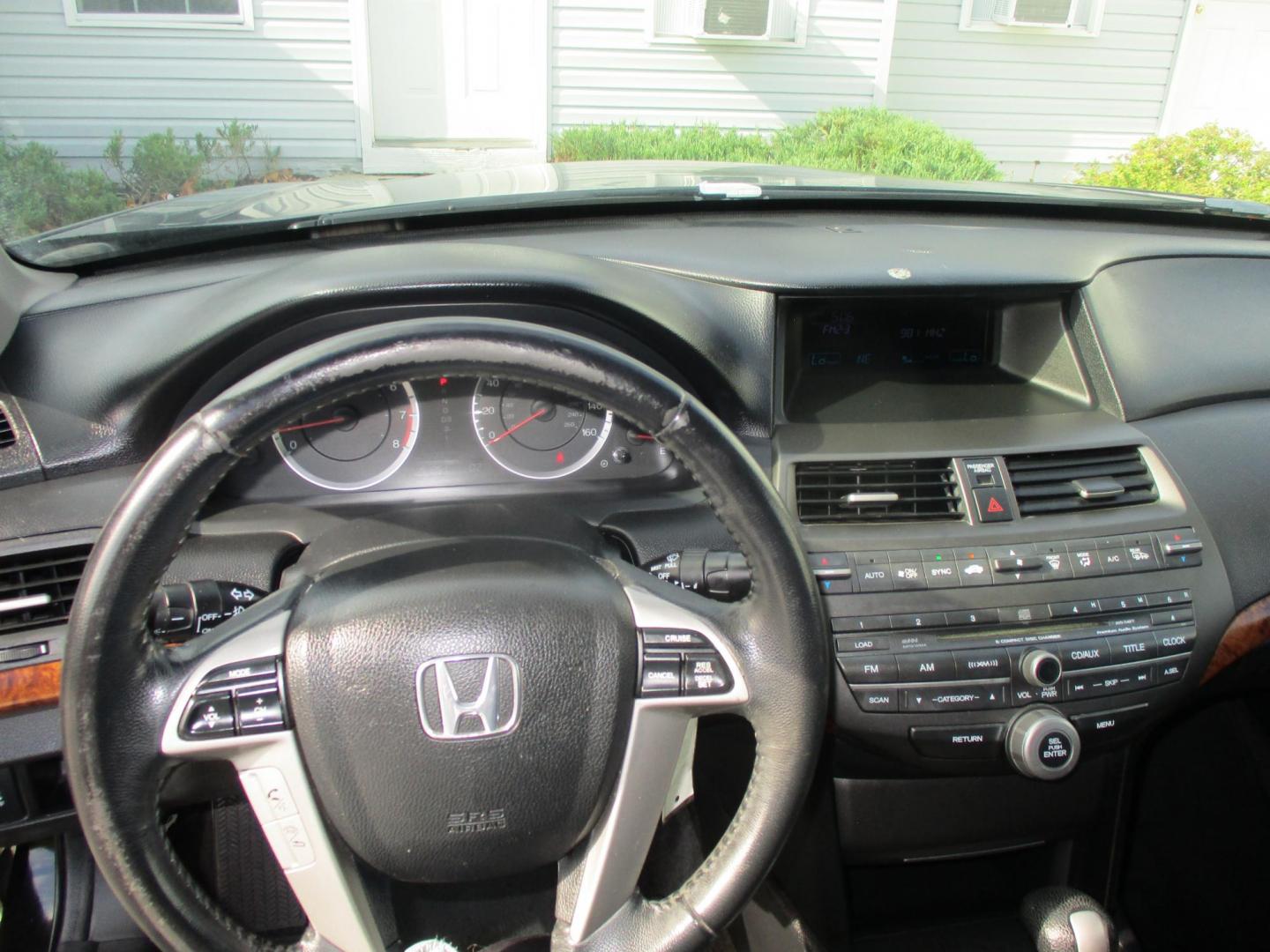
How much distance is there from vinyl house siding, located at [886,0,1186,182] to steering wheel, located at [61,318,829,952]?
10.1m

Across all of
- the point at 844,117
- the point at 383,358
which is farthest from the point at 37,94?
the point at 383,358

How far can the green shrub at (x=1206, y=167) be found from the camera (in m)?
6.53

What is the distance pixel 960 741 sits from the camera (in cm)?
175

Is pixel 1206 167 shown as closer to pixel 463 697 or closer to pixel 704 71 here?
pixel 704 71

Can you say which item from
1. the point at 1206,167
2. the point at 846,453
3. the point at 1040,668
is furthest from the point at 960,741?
the point at 1206,167

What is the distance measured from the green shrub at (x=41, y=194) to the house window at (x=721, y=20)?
16.5ft

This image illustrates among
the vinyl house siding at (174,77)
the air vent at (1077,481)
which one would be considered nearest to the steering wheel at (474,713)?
the air vent at (1077,481)

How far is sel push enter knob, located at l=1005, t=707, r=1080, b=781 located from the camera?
1.68 m

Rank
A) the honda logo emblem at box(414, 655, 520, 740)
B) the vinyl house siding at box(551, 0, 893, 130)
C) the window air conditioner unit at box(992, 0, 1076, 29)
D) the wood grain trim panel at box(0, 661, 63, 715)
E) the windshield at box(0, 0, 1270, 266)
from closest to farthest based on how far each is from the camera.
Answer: the honda logo emblem at box(414, 655, 520, 740) → the wood grain trim panel at box(0, 661, 63, 715) → the windshield at box(0, 0, 1270, 266) → the vinyl house siding at box(551, 0, 893, 130) → the window air conditioner unit at box(992, 0, 1076, 29)

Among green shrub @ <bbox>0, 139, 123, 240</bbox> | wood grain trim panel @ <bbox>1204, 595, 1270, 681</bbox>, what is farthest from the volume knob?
green shrub @ <bbox>0, 139, 123, 240</bbox>

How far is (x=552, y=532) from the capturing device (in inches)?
61.8

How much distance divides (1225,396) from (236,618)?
200 centimetres

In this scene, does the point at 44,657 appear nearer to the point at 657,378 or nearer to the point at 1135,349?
the point at 657,378

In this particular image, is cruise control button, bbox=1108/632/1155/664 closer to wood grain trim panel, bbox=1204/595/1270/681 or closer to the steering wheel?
Result: wood grain trim panel, bbox=1204/595/1270/681
